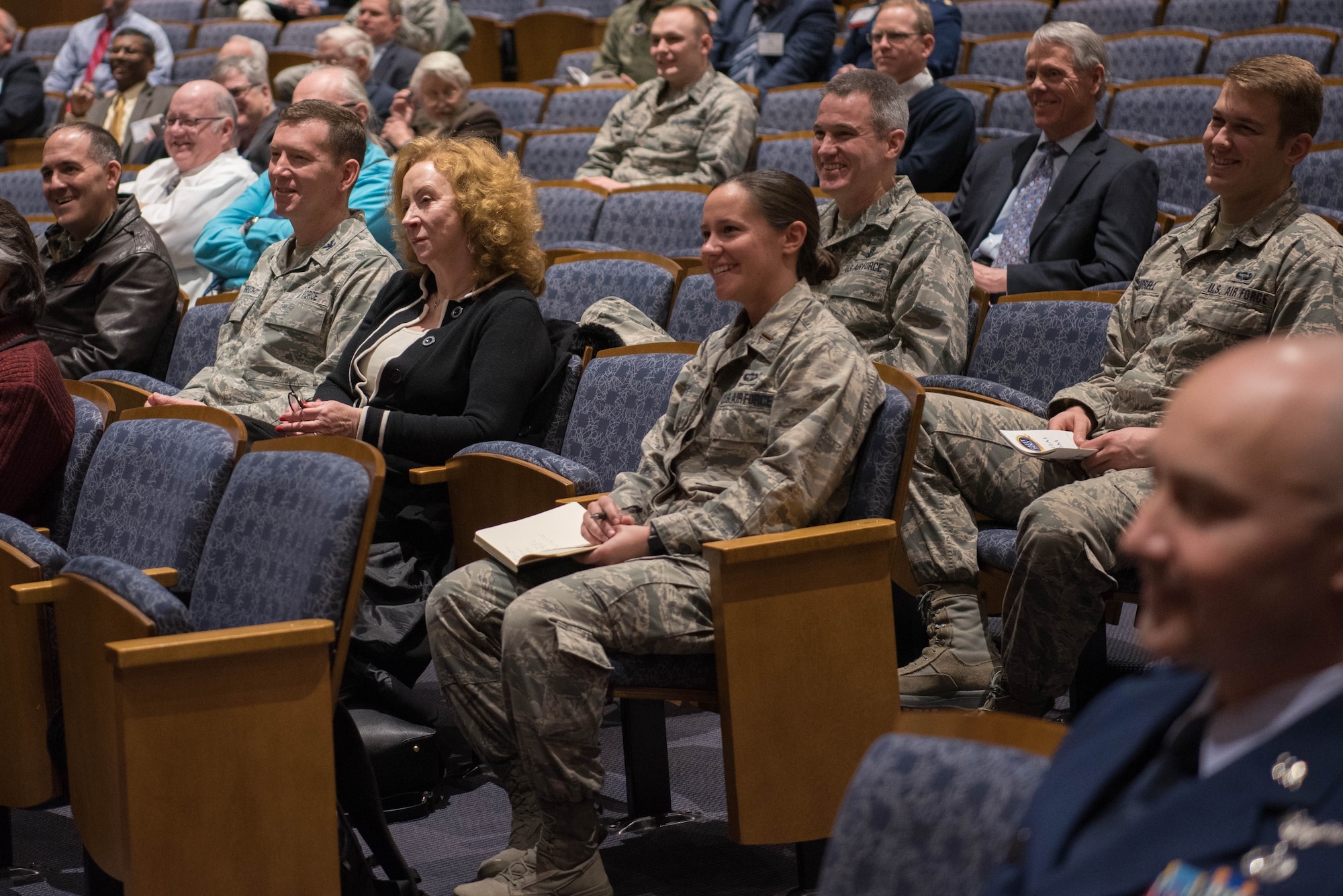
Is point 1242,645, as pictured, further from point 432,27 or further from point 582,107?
point 432,27

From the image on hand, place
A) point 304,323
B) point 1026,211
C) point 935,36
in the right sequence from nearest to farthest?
point 304,323, point 1026,211, point 935,36

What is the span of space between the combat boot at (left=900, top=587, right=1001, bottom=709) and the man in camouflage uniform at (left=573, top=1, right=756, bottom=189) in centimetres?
242

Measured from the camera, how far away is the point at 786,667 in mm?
1955

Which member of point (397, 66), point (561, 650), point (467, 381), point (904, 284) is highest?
point (397, 66)

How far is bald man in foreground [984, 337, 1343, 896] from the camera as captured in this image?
71cm

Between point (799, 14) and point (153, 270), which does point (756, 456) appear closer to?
point (153, 270)

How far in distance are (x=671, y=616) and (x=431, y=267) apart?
110 cm

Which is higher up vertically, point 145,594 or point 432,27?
point 432,27

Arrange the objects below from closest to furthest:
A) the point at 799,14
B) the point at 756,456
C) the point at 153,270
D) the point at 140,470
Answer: the point at 756,456, the point at 140,470, the point at 153,270, the point at 799,14

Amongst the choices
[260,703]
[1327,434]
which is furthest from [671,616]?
[1327,434]

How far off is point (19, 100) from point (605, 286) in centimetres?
486

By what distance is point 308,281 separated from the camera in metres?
3.12

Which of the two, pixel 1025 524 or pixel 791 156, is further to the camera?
pixel 791 156

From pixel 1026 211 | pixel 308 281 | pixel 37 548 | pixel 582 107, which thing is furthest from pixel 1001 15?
pixel 37 548
